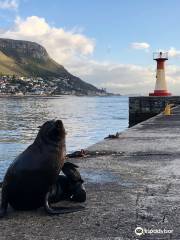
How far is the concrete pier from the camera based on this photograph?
5.35 meters

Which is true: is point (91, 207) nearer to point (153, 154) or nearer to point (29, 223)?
point (29, 223)

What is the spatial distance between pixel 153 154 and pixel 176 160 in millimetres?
1057

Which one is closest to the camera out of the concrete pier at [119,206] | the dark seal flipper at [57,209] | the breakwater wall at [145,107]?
the concrete pier at [119,206]

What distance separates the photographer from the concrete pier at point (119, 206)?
17.6 ft

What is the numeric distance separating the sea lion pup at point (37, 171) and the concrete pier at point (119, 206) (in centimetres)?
22

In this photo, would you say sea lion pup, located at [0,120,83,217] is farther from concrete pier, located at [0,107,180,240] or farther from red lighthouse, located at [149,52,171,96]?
red lighthouse, located at [149,52,171,96]

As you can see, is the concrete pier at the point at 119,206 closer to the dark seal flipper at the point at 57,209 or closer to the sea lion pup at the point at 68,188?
the dark seal flipper at the point at 57,209

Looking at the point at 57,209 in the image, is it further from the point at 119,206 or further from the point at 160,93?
the point at 160,93

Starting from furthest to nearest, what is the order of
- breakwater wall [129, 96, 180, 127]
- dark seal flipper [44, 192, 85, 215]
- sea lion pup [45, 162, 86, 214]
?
breakwater wall [129, 96, 180, 127] → sea lion pup [45, 162, 86, 214] → dark seal flipper [44, 192, 85, 215]

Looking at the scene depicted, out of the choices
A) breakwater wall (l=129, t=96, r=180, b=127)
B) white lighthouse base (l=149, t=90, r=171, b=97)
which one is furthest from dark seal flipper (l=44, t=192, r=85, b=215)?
white lighthouse base (l=149, t=90, r=171, b=97)

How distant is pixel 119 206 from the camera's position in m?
6.40

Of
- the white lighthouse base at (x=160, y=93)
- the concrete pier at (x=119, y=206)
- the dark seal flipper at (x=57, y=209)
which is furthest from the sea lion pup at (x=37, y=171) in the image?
the white lighthouse base at (x=160, y=93)

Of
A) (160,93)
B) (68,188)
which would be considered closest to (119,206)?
(68,188)

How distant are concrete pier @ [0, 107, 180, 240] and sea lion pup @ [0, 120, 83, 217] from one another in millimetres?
215
